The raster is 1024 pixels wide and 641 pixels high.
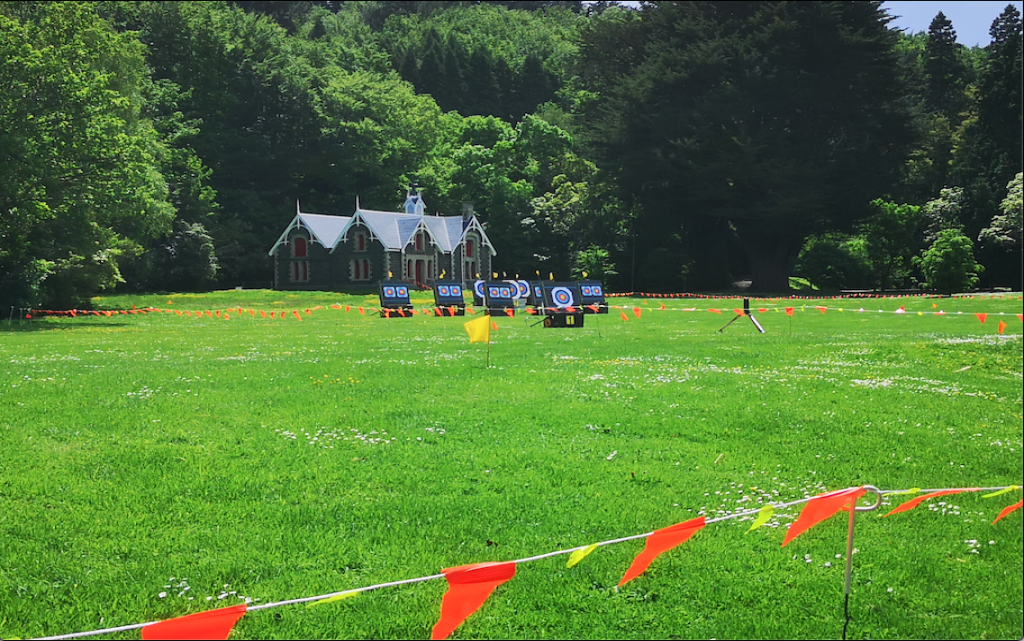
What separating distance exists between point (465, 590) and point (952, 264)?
52.8 meters

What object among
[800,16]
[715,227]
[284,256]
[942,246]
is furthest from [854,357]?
[284,256]

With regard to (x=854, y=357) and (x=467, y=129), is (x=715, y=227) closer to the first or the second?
(x=467, y=129)

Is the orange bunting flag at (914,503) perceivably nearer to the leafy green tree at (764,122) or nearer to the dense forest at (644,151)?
the dense forest at (644,151)

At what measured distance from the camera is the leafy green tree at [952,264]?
50.1 metres

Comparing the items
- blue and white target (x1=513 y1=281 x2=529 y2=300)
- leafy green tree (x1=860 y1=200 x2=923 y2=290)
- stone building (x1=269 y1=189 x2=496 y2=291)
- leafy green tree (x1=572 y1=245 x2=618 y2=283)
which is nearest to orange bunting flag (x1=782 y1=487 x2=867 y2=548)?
blue and white target (x1=513 y1=281 x2=529 y2=300)

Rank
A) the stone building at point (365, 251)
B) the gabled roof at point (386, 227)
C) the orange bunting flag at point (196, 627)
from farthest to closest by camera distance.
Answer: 1. the gabled roof at point (386, 227)
2. the stone building at point (365, 251)
3. the orange bunting flag at point (196, 627)

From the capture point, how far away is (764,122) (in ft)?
196

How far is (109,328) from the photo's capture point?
14.2 m

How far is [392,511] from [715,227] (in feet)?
206

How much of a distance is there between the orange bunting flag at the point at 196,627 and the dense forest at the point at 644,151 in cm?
2672

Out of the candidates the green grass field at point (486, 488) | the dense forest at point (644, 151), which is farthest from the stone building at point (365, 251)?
the green grass field at point (486, 488)

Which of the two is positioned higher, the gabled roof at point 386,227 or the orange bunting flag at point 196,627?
the gabled roof at point 386,227

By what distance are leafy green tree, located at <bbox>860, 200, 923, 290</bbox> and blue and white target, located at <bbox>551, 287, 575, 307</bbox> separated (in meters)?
34.8

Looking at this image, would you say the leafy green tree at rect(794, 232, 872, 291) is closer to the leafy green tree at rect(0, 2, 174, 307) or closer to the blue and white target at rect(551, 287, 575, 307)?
the blue and white target at rect(551, 287, 575, 307)
